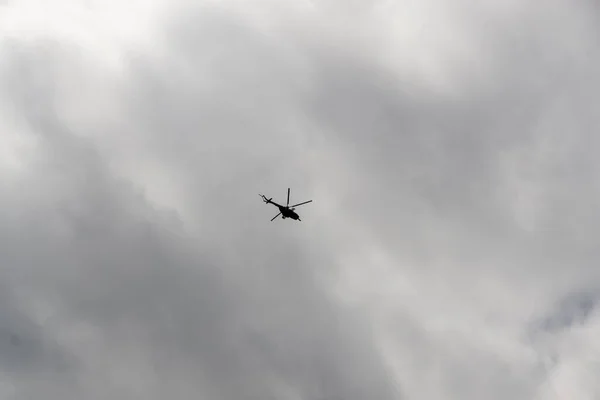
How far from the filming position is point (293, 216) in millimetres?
162500
